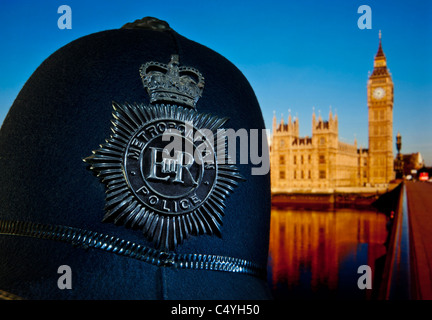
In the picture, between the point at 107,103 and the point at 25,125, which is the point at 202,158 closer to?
the point at 107,103

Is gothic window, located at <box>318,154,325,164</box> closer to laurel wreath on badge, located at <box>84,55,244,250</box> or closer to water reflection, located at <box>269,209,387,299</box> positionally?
water reflection, located at <box>269,209,387,299</box>

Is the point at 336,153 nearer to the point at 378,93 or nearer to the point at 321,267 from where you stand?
the point at 378,93

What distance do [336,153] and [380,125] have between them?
26.0 feet

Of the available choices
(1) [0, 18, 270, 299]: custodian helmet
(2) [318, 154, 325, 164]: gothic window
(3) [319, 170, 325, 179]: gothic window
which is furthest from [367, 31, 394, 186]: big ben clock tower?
(1) [0, 18, 270, 299]: custodian helmet

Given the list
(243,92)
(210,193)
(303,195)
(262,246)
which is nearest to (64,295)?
(210,193)

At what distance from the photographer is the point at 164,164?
2.02 feet

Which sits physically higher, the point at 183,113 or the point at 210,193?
the point at 183,113

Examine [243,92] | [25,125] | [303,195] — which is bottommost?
[303,195]

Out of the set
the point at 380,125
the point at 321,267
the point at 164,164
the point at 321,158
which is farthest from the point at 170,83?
the point at 380,125

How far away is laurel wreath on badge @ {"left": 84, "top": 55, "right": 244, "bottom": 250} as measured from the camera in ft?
2.00

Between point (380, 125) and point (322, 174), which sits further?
point (380, 125)

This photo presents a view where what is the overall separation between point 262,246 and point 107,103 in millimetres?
497

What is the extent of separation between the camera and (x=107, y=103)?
0.67 m

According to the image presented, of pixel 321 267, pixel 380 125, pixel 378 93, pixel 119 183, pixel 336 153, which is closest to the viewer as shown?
pixel 119 183
